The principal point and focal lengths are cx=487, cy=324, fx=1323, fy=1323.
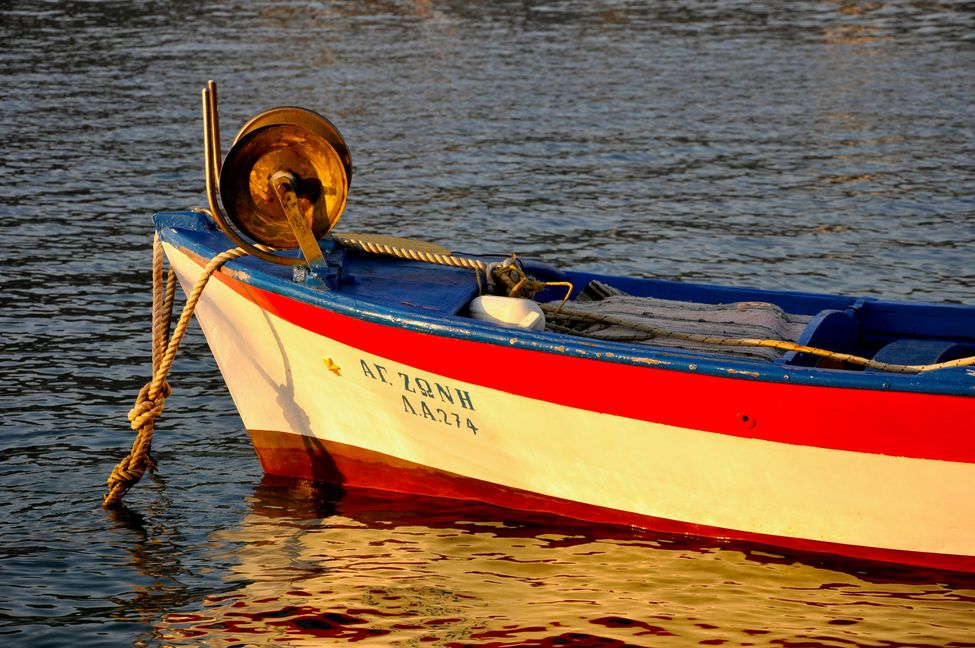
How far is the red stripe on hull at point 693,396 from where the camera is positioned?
6477mm

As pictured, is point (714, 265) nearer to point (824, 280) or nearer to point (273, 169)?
point (824, 280)

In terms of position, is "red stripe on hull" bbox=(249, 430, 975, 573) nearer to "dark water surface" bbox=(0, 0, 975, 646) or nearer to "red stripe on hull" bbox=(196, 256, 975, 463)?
"dark water surface" bbox=(0, 0, 975, 646)

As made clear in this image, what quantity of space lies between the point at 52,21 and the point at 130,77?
7296 millimetres

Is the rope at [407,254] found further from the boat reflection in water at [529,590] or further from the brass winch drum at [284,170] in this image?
the boat reflection in water at [529,590]

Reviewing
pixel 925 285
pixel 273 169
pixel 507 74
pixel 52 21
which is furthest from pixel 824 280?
pixel 52 21

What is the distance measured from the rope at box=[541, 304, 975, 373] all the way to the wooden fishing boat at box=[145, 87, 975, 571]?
17 mm

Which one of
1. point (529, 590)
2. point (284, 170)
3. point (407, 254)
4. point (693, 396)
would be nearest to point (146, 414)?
point (284, 170)

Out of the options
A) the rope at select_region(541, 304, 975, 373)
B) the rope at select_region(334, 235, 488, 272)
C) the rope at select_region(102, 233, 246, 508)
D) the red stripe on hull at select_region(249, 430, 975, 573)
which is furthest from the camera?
the rope at select_region(334, 235, 488, 272)

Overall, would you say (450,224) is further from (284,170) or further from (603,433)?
(603,433)

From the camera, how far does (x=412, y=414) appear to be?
763cm

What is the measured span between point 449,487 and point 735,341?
193 cm

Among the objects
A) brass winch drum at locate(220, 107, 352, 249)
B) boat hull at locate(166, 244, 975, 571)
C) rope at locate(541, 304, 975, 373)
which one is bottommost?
boat hull at locate(166, 244, 975, 571)

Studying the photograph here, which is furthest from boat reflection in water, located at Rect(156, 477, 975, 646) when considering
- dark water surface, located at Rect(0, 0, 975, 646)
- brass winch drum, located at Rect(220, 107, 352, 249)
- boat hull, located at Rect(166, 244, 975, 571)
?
brass winch drum, located at Rect(220, 107, 352, 249)

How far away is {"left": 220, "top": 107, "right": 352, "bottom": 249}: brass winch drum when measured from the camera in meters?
7.48
